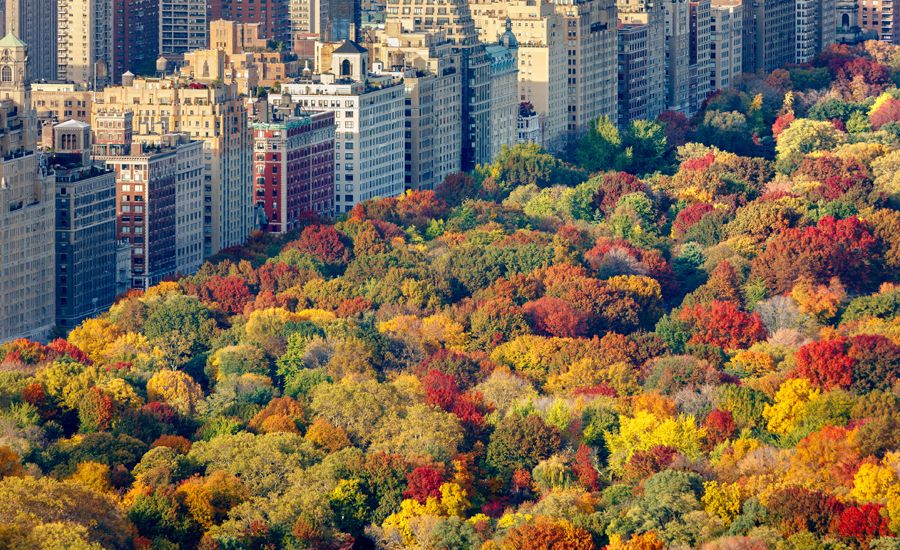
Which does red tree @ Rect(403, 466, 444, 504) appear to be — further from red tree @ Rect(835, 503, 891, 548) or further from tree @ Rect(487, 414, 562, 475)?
red tree @ Rect(835, 503, 891, 548)

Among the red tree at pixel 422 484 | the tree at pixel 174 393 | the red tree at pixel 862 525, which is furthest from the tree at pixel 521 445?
the red tree at pixel 862 525

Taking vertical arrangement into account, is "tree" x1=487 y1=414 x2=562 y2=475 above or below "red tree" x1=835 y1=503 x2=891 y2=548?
above

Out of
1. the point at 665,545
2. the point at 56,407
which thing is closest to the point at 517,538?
the point at 665,545

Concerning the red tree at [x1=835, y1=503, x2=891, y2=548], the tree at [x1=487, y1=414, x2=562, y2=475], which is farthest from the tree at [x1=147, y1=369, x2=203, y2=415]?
the red tree at [x1=835, y1=503, x2=891, y2=548]

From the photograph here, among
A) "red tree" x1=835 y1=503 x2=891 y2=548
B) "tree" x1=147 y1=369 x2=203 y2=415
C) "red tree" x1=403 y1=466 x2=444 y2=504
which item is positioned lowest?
"red tree" x1=835 y1=503 x2=891 y2=548

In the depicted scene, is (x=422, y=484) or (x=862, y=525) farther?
(x=422, y=484)

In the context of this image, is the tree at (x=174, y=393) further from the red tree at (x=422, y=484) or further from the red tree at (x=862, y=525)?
the red tree at (x=862, y=525)

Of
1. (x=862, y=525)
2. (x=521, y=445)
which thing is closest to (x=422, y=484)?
(x=521, y=445)

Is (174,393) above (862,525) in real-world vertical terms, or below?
above

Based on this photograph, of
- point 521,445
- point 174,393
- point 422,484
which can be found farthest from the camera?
point 174,393

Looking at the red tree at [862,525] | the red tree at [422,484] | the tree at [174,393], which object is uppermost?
the tree at [174,393]

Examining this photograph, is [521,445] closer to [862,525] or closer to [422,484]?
[422,484]
